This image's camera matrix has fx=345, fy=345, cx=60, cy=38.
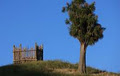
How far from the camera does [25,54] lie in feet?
152

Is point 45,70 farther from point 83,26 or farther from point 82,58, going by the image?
point 83,26

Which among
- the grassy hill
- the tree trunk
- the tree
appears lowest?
the grassy hill

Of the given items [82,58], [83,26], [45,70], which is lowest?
[45,70]

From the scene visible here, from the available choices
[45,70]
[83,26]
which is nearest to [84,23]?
[83,26]

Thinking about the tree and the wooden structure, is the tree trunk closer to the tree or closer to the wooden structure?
the tree

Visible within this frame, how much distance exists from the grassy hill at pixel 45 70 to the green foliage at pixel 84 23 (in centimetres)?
382

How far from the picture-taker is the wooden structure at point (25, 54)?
45794mm

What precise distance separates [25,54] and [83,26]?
11.3 m

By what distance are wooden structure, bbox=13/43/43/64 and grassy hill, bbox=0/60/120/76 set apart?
4004 millimetres

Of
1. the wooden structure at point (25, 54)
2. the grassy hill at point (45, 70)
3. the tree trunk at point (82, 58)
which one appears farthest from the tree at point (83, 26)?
the wooden structure at point (25, 54)

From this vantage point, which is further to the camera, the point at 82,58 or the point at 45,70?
the point at 82,58

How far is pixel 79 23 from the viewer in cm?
3809

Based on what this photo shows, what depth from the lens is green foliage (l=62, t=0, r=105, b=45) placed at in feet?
124

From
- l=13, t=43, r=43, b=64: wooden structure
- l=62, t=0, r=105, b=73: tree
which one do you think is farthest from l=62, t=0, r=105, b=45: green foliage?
l=13, t=43, r=43, b=64: wooden structure
